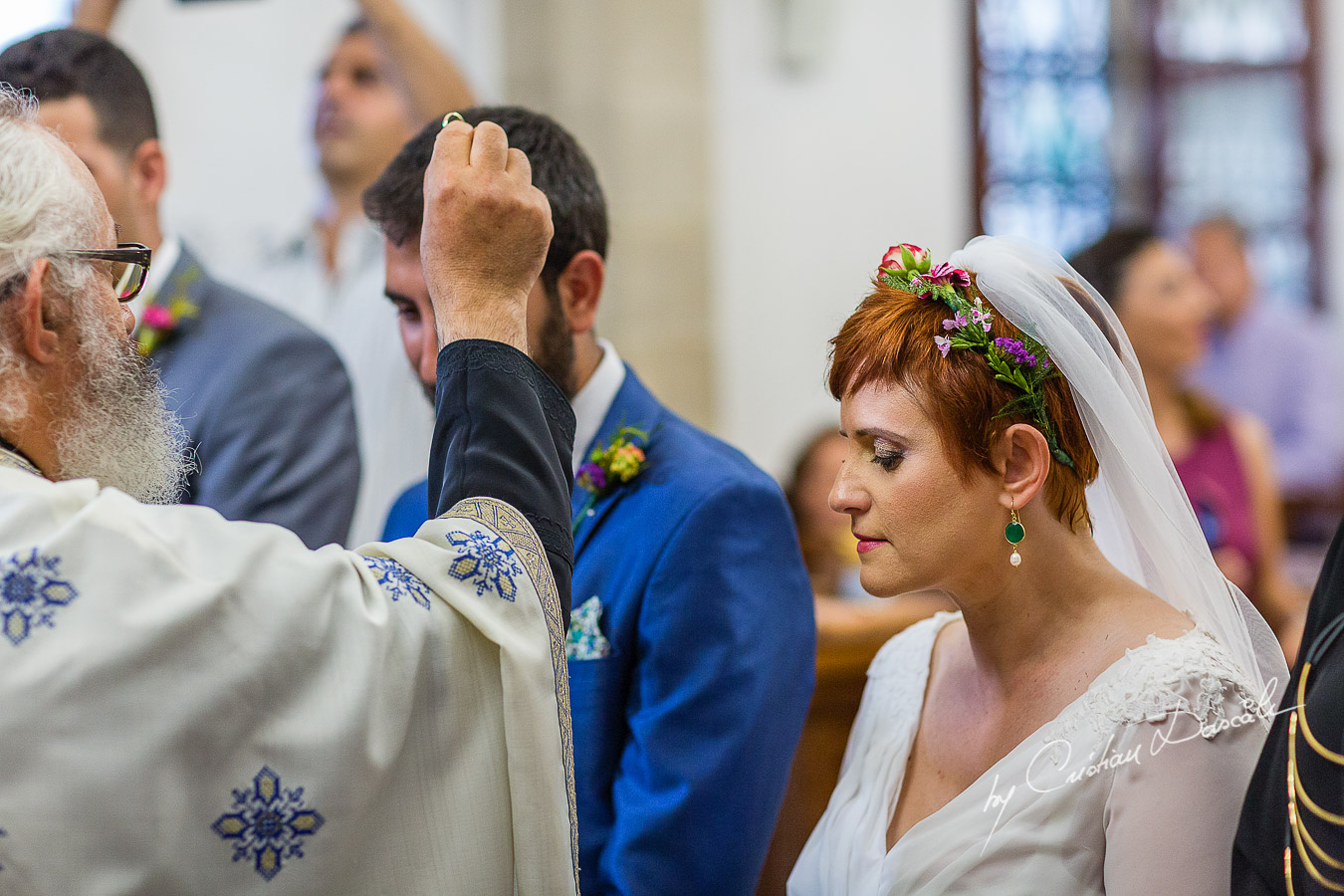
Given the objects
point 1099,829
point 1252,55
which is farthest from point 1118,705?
point 1252,55

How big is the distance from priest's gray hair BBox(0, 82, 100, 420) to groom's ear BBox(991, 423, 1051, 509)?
3.93 ft

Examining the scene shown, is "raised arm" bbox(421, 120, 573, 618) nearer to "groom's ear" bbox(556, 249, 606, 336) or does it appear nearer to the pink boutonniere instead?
"groom's ear" bbox(556, 249, 606, 336)

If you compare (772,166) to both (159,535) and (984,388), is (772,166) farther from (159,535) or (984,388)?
(159,535)

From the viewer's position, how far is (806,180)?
7.00 m

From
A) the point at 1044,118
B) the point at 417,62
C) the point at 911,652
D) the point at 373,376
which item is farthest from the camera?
the point at 1044,118

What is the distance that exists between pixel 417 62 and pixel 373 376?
0.98 meters

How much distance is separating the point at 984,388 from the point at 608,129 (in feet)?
14.5

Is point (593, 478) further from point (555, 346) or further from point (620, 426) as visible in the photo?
point (555, 346)

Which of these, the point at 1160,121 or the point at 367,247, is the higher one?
the point at 1160,121

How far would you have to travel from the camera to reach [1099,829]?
168 cm

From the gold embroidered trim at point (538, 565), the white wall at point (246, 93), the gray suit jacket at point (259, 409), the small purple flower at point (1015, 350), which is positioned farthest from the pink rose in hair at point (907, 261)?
the white wall at point (246, 93)

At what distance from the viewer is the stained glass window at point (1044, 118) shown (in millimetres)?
7609

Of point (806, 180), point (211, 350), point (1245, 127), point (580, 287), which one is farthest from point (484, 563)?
point (1245, 127)
